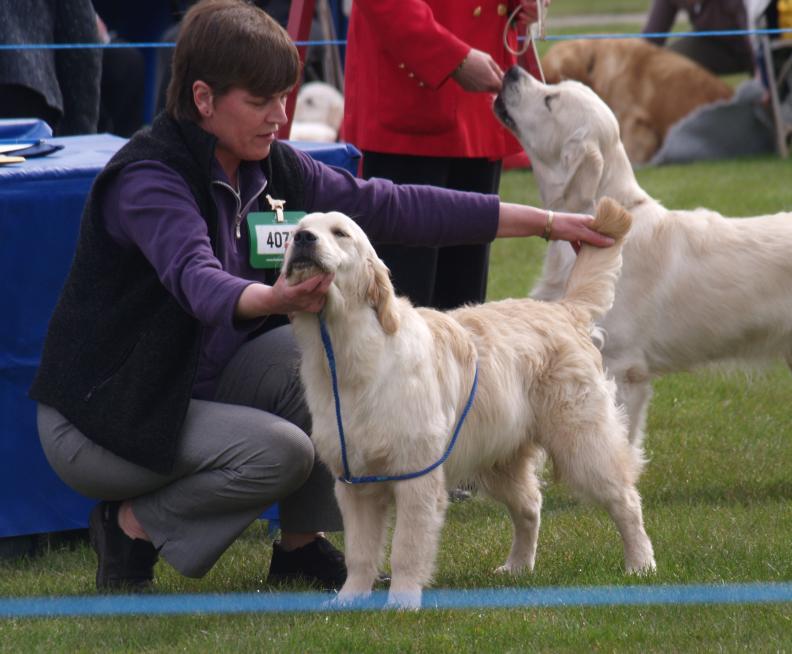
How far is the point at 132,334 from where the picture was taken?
349cm

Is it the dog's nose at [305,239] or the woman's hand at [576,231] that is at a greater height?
the dog's nose at [305,239]

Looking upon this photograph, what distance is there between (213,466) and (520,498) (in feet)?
3.03

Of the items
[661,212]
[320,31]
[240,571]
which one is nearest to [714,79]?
[320,31]

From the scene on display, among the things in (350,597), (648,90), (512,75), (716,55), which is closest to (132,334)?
(350,597)

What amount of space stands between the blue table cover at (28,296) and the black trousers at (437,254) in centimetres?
105

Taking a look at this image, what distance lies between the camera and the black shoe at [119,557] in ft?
12.2

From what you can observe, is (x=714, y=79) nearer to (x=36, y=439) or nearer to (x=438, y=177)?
(x=438, y=177)

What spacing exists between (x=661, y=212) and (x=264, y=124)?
6.24ft

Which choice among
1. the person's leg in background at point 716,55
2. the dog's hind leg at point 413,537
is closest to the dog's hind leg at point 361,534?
the dog's hind leg at point 413,537

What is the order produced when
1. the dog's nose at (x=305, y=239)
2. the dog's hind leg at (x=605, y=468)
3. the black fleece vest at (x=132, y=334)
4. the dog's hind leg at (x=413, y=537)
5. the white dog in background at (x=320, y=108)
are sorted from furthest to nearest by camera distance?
the white dog in background at (x=320, y=108)
the dog's hind leg at (x=605, y=468)
the black fleece vest at (x=132, y=334)
the dog's hind leg at (x=413, y=537)
the dog's nose at (x=305, y=239)

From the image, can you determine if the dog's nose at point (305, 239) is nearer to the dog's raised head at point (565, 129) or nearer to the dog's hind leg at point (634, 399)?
the dog's raised head at point (565, 129)

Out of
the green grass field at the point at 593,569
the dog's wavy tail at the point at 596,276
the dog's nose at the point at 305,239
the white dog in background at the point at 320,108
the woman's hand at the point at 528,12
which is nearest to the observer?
the dog's nose at the point at 305,239

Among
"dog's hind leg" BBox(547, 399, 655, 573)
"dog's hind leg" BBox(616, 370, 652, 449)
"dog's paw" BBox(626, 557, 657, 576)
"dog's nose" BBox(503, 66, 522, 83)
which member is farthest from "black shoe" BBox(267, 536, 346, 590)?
"dog's nose" BBox(503, 66, 522, 83)

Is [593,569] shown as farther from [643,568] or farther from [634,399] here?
[634,399]
